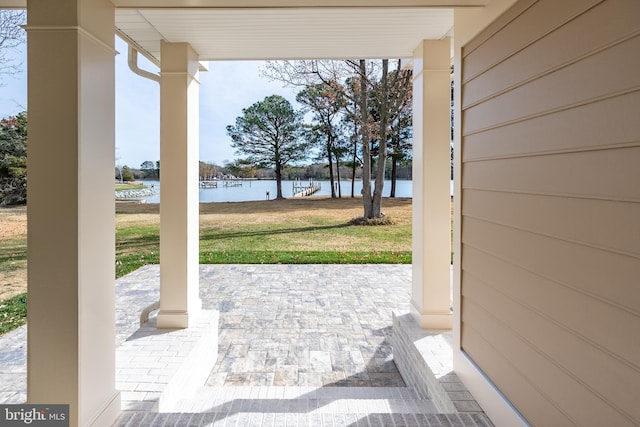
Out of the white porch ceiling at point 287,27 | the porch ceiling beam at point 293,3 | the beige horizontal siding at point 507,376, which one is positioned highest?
the white porch ceiling at point 287,27

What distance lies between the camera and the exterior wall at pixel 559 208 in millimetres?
1307

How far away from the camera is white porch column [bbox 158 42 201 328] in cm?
360

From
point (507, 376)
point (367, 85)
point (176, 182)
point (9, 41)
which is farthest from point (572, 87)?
point (367, 85)

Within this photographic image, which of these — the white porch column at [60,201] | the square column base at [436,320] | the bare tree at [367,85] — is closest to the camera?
the white porch column at [60,201]

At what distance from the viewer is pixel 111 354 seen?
2234mm

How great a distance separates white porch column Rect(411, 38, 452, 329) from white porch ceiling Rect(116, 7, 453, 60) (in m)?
0.29

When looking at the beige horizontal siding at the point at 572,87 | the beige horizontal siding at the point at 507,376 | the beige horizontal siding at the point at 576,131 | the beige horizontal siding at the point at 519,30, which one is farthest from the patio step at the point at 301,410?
the beige horizontal siding at the point at 519,30

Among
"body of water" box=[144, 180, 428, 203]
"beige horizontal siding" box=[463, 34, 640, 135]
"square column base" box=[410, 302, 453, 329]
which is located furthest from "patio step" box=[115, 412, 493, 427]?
"body of water" box=[144, 180, 428, 203]

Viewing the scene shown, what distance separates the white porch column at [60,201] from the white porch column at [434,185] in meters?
2.69

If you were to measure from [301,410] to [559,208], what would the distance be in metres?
1.95

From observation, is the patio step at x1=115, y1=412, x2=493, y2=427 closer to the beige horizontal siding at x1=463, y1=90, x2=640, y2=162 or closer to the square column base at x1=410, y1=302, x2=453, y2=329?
the square column base at x1=410, y1=302, x2=453, y2=329

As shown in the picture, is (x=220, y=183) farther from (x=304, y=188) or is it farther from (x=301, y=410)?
(x=301, y=410)

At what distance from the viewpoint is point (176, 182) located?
3.64 meters

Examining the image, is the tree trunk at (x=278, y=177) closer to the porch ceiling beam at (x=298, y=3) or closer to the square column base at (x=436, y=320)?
the square column base at (x=436, y=320)
